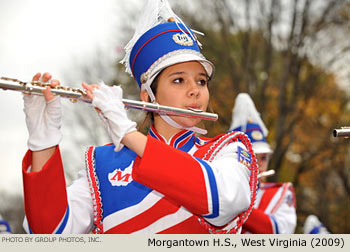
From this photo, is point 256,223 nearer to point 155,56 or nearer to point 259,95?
point 155,56

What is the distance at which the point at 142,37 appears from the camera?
3.08 meters

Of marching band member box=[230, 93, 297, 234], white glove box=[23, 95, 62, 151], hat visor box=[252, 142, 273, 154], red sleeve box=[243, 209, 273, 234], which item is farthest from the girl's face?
hat visor box=[252, 142, 273, 154]

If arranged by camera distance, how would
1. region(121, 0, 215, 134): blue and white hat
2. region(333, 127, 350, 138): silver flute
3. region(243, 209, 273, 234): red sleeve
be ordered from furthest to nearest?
region(243, 209, 273, 234): red sleeve < region(121, 0, 215, 134): blue and white hat < region(333, 127, 350, 138): silver flute

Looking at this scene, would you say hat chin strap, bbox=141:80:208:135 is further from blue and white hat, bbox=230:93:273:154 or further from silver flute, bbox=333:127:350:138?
blue and white hat, bbox=230:93:273:154

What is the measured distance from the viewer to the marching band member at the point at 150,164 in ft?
7.74

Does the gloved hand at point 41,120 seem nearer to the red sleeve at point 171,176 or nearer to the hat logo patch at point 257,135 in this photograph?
the red sleeve at point 171,176

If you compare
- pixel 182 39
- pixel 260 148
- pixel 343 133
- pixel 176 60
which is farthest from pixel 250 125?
pixel 343 133

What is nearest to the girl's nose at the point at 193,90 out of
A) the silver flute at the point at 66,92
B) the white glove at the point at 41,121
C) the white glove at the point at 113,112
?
the silver flute at the point at 66,92

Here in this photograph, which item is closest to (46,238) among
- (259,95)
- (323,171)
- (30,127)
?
(30,127)

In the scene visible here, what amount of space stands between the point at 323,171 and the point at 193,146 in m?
13.6

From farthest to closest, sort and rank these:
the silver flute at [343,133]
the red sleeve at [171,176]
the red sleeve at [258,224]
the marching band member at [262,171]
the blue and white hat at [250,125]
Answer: the blue and white hat at [250,125], the marching band member at [262,171], the red sleeve at [258,224], the silver flute at [343,133], the red sleeve at [171,176]

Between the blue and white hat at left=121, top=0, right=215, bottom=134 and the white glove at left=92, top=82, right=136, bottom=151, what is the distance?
1.73ft

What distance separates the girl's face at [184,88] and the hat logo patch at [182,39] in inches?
5.0

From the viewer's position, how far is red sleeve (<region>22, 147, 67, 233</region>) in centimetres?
256
